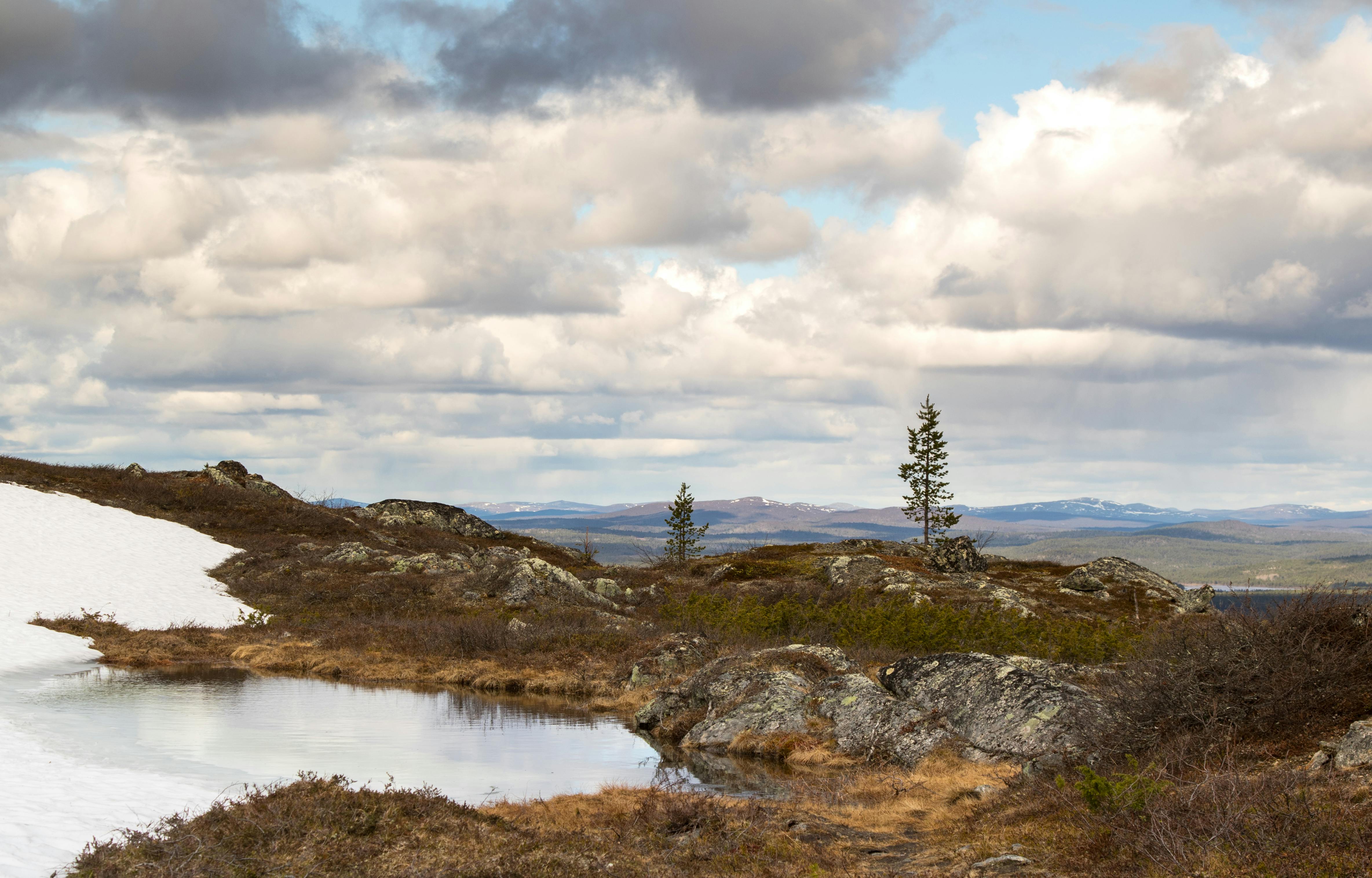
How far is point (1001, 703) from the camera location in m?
20.9

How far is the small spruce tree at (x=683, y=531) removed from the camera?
3856 inches

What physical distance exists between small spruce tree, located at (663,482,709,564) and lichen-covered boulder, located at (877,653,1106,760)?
7196 cm

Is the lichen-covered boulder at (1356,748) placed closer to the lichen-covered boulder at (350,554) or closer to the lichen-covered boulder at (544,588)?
the lichen-covered boulder at (544,588)

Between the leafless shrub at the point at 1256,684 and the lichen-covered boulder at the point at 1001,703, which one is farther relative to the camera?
the lichen-covered boulder at the point at 1001,703

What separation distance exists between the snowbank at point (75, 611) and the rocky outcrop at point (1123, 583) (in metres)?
54.4

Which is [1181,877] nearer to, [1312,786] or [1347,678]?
[1312,786]

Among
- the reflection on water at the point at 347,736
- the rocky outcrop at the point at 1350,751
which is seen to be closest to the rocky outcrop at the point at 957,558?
the reflection on water at the point at 347,736

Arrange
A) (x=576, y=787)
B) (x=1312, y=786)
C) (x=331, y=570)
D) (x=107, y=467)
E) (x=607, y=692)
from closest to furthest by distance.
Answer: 1. (x=1312, y=786)
2. (x=576, y=787)
3. (x=607, y=692)
4. (x=331, y=570)
5. (x=107, y=467)

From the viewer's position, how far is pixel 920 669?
24.3 metres

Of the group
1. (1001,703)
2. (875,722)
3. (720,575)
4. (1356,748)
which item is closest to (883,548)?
(720,575)

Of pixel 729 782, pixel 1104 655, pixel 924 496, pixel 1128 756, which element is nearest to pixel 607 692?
pixel 729 782

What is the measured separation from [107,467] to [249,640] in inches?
1571

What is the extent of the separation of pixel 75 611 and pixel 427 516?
42.5m

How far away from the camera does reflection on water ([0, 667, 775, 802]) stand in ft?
68.4
